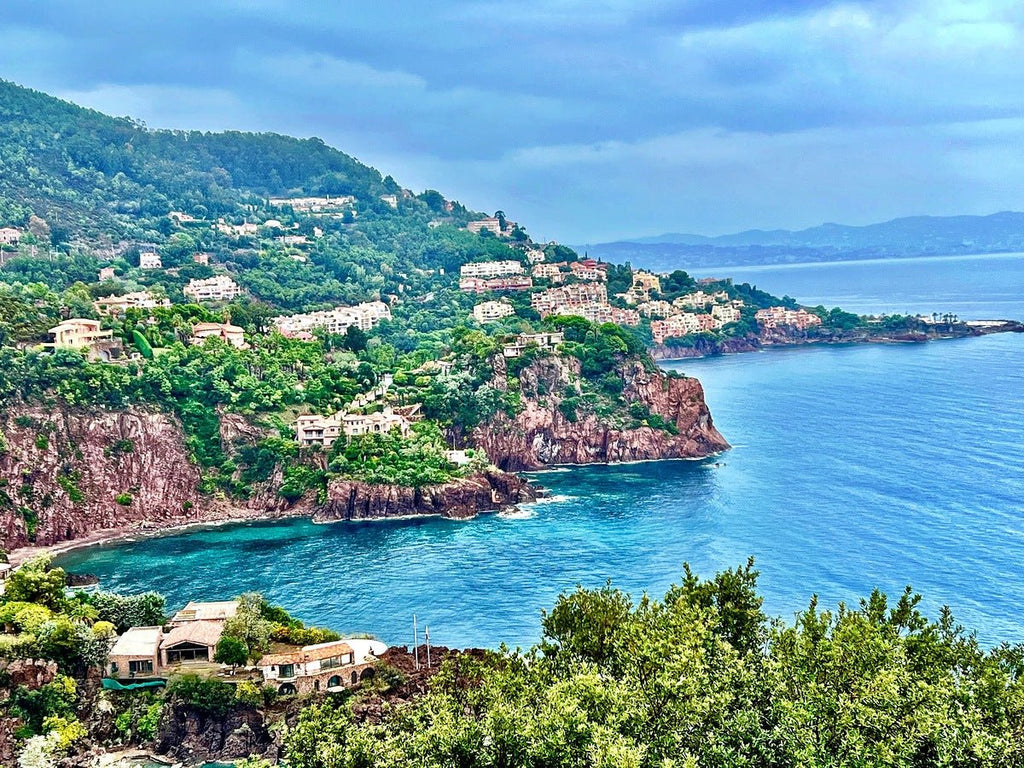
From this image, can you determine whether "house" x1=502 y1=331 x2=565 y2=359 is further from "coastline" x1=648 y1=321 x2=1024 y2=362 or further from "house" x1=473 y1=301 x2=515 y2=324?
"coastline" x1=648 y1=321 x2=1024 y2=362

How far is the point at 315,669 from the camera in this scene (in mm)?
33844

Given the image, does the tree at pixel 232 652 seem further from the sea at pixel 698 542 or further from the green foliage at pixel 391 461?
the green foliage at pixel 391 461

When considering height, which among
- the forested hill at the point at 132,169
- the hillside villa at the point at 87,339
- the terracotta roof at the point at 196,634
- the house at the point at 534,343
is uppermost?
the forested hill at the point at 132,169

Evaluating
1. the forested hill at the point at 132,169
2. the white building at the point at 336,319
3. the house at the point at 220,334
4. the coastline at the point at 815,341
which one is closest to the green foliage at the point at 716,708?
the house at the point at 220,334

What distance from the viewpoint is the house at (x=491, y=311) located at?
4134 inches

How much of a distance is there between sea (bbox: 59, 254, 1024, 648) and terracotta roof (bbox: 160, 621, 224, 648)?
20.0 ft

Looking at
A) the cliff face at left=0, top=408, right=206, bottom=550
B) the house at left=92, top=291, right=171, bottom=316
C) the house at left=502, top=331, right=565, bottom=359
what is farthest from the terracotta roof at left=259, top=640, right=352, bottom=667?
the house at left=92, top=291, right=171, bottom=316

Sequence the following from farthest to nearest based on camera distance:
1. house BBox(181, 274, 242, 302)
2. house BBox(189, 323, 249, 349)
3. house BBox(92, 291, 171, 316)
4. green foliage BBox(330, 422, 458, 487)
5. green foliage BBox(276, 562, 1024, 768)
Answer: house BBox(181, 274, 242, 302) < house BBox(92, 291, 171, 316) < house BBox(189, 323, 249, 349) < green foliage BBox(330, 422, 458, 487) < green foliage BBox(276, 562, 1024, 768)

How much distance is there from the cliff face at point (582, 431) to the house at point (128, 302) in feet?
89.4

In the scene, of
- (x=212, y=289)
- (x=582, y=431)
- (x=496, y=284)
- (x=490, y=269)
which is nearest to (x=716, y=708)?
(x=582, y=431)

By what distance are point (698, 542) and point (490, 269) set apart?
256 feet

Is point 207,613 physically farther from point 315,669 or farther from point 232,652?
point 315,669

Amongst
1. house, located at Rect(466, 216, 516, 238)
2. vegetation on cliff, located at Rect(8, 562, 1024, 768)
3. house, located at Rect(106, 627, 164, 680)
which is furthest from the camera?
house, located at Rect(466, 216, 516, 238)

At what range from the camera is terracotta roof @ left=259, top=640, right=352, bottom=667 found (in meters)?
33.8
